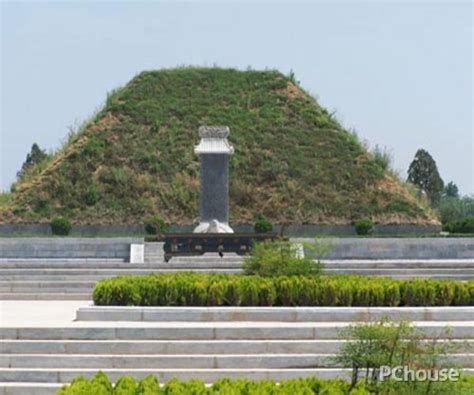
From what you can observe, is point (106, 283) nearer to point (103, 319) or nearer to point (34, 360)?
point (103, 319)

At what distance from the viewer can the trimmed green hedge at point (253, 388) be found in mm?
6273

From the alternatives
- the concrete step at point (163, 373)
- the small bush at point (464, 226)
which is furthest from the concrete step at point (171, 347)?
the small bush at point (464, 226)

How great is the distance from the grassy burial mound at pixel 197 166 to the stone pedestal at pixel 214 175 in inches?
271

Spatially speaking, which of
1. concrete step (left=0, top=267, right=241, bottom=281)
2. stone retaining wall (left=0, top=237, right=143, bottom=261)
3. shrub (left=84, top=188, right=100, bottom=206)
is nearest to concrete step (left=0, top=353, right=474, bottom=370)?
concrete step (left=0, top=267, right=241, bottom=281)

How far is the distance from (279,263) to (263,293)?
1214mm

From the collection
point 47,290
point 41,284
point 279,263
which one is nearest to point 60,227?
point 41,284

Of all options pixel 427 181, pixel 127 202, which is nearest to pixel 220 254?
pixel 127 202

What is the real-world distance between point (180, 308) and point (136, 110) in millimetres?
29357

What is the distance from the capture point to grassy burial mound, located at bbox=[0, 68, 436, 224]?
33438 mm

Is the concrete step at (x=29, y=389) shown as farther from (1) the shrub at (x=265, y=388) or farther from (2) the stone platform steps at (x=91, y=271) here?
(2) the stone platform steps at (x=91, y=271)

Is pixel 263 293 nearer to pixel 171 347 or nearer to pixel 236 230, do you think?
pixel 171 347

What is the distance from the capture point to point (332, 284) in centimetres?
1048

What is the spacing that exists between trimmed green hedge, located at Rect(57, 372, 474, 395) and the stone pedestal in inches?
755

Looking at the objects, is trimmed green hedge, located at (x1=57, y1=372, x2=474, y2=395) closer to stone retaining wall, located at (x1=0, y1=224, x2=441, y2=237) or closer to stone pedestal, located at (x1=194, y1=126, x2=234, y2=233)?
stone pedestal, located at (x1=194, y1=126, x2=234, y2=233)
